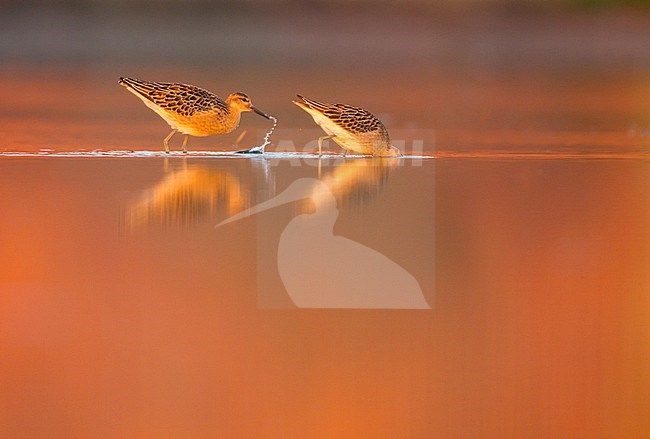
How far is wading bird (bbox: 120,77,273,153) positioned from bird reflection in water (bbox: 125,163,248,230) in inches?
22.1

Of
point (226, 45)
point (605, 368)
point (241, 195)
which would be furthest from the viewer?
point (226, 45)

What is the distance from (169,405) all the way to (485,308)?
2.58ft

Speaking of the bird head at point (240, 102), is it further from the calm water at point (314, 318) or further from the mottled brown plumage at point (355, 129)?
the calm water at point (314, 318)

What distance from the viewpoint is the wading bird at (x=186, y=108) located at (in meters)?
5.02

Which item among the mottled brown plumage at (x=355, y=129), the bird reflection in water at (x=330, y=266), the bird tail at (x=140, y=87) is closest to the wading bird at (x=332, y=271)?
the bird reflection in water at (x=330, y=266)

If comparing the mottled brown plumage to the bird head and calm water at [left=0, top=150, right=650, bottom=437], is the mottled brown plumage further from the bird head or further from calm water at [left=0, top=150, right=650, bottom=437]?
calm water at [left=0, top=150, right=650, bottom=437]

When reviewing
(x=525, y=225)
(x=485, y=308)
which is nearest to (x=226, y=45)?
(x=525, y=225)

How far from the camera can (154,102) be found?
5.05m

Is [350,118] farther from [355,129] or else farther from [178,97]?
[178,97]

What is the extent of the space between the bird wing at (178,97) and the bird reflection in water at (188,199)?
573 millimetres

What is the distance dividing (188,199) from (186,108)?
1.32 meters

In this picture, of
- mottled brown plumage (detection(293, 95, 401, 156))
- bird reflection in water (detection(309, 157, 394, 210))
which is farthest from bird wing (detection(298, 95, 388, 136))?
bird reflection in water (detection(309, 157, 394, 210))

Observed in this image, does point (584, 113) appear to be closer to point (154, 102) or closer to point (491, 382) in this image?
point (154, 102)

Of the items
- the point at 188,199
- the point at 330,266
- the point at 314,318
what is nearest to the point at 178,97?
the point at 188,199
